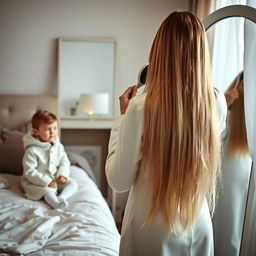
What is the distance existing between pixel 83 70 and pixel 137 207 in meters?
2.57

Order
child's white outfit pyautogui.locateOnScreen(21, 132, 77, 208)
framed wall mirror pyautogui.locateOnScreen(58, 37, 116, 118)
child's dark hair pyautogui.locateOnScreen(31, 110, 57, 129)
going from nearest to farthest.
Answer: child's white outfit pyautogui.locateOnScreen(21, 132, 77, 208)
child's dark hair pyautogui.locateOnScreen(31, 110, 57, 129)
framed wall mirror pyautogui.locateOnScreen(58, 37, 116, 118)

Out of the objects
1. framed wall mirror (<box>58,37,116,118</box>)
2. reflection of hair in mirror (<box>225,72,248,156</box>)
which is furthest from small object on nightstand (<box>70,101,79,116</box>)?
reflection of hair in mirror (<box>225,72,248,156</box>)

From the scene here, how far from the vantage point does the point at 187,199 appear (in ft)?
4.05

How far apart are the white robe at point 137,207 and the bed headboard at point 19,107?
2.40 metres

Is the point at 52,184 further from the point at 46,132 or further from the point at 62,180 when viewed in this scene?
the point at 46,132

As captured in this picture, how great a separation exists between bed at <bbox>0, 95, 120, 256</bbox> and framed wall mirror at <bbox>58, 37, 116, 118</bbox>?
23.9 inches

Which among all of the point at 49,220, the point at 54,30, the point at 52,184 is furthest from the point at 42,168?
the point at 54,30

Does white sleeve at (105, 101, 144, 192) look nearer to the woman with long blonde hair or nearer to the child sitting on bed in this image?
the woman with long blonde hair

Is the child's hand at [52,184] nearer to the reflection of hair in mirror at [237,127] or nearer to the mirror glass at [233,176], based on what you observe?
the mirror glass at [233,176]

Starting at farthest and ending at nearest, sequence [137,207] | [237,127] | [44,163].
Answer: [44,163] → [237,127] → [137,207]

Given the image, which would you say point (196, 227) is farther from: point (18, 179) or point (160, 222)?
point (18, 179)

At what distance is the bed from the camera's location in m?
1.72

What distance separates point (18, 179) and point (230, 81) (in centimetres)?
183

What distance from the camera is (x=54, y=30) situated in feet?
11.9
